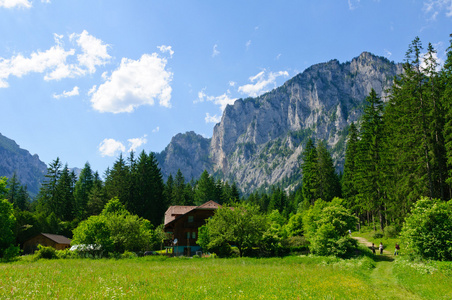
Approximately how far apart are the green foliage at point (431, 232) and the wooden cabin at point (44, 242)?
55027mm

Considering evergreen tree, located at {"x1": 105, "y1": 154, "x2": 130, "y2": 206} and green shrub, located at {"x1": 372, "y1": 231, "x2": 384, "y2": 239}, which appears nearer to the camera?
green shrub, located at {"x1": 372, "y1": 231, "x2": 384, "y2": 239}

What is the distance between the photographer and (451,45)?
29.1m

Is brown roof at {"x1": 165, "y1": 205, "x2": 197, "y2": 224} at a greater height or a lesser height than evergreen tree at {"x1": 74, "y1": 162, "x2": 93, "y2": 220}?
lesser

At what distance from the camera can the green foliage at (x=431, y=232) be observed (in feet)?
71.0

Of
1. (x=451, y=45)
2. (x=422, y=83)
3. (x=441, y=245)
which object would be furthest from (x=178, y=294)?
(x=422, y=83)

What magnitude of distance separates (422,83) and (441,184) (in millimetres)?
12262

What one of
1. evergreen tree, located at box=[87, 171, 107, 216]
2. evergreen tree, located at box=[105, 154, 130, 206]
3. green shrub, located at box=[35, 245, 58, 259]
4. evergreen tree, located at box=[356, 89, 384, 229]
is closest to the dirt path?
evergreen tree, located at box=[356, 89, 384, 229]

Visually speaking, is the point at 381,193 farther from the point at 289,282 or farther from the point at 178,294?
the point at 178,294

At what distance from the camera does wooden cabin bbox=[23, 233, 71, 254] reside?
52062 mm

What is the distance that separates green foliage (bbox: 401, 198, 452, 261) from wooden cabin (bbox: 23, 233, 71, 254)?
55.0 m

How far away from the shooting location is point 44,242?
53.3 meters

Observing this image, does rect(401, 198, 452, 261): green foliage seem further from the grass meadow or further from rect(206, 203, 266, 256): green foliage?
rect(206, 203, 266, 256): green foliage

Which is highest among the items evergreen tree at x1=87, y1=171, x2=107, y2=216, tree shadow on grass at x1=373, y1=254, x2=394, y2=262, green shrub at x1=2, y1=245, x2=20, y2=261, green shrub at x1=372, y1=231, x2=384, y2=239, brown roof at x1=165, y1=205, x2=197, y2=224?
evergreen tree at x1=87, y1=171, x2=107, y2=216

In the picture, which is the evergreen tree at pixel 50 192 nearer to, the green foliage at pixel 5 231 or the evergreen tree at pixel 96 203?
the evergreen tree at pixel 96 203
